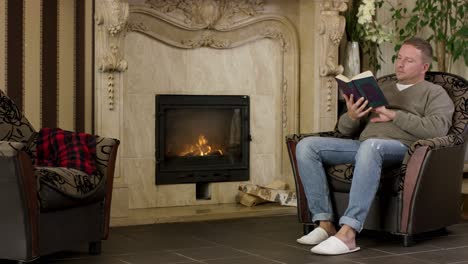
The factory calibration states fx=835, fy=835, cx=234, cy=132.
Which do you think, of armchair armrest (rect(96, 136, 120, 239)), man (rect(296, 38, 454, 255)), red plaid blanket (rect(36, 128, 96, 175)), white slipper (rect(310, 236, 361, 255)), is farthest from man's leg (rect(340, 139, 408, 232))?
red plaid blanket (rect(36, 128, 96, 175))

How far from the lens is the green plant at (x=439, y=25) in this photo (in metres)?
5.76

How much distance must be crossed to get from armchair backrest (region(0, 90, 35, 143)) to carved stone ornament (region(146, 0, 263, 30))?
5.28ft

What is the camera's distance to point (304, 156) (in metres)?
3.99

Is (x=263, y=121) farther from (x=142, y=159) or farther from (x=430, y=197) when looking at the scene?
(x=430, y=197)

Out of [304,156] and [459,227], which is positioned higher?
[304,156]

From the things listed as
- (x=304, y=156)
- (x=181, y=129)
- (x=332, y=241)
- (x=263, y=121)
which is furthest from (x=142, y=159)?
(x=332, y=241)

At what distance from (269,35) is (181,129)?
88 cm

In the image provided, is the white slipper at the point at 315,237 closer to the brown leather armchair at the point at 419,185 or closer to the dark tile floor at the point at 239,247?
the dark tile floor at the point at 239,247

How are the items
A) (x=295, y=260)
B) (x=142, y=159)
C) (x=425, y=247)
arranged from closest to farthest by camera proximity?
(x=295, y=260), (x=425, y=247), (x=142, y=159)

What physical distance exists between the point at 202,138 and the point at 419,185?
6.37 feet

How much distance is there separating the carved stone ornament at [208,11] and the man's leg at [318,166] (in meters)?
1.56

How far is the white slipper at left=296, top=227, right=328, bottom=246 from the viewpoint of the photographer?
391cm

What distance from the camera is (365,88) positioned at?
12.8 ft

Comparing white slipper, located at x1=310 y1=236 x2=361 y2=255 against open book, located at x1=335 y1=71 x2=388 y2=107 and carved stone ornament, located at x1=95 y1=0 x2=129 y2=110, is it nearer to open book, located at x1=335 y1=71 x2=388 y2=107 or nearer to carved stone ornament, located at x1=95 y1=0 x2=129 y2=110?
open book, located at x1=335 y1=71 x2=388 y2=107
